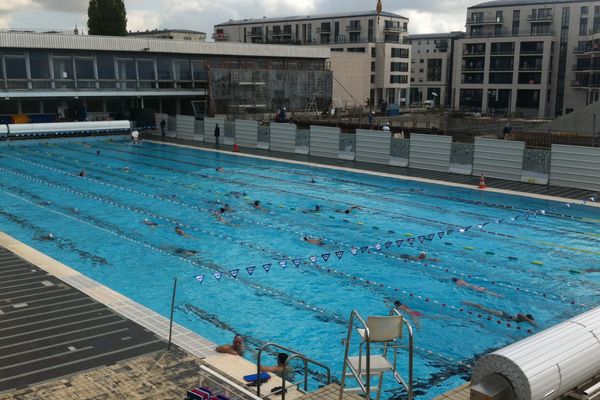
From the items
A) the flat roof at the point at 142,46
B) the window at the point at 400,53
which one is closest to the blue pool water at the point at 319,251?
the flat roof at the point at 142,46

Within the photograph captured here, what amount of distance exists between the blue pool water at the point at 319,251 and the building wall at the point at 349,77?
3882 cm

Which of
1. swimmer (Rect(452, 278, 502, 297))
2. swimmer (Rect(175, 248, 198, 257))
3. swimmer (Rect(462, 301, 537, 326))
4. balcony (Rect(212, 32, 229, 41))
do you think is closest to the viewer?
swimmer (Rect(462, 301, 537, 326))

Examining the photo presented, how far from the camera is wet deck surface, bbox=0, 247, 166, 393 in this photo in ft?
28.6

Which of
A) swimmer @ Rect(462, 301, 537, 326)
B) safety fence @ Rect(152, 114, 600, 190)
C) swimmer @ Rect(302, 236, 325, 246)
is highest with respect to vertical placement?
safety fence @ Rect(152, 114, 600, 190)

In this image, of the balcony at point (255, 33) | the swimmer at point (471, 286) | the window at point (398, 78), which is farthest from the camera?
the balcony at point (255, 33)

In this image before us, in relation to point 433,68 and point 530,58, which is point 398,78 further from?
point 433,68

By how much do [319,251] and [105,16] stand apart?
58.8m

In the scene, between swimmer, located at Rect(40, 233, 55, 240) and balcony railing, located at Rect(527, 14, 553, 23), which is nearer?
swimmer, located at Rect(40, 233, 55, 240)

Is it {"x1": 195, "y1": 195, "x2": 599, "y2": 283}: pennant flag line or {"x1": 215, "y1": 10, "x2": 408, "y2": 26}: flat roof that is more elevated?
{"x1": 215, "y1": 10, "x2": 408, "y2": 26}: flat roof

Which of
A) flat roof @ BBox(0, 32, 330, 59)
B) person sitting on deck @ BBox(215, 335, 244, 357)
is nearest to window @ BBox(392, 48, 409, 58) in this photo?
flat roof @ BBox(0, 32, 330, 59)

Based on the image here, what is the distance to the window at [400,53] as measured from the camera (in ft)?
271

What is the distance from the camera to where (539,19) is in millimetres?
73750

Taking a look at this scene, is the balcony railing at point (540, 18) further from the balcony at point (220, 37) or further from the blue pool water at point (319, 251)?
the blue pool water at point (319, 251)

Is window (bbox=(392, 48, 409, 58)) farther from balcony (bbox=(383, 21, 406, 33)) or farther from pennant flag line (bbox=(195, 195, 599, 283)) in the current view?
pennant flag line (bbox=(195, 195, 599, 283))
